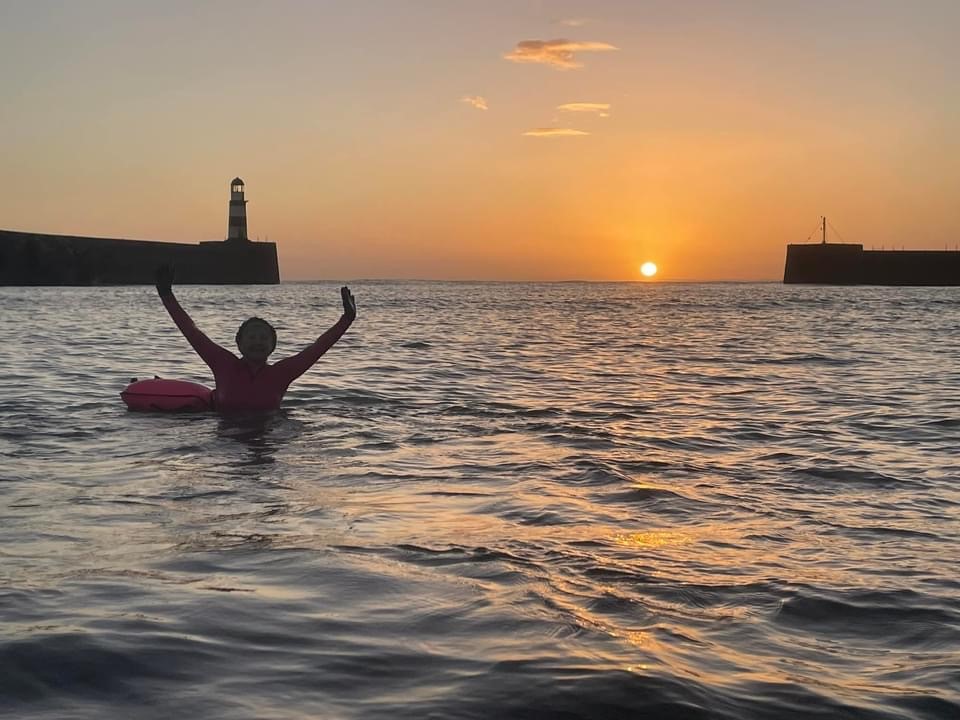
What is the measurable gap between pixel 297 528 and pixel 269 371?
179 inches

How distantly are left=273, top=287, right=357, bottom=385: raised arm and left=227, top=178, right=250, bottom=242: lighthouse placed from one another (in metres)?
70.6

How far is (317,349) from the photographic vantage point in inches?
385

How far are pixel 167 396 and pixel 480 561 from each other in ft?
20.9

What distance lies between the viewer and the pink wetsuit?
32.1 feet

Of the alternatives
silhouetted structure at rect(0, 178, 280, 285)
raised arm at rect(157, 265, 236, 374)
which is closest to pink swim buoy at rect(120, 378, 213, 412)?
raised arm at rect(157, 265, 236, 374)

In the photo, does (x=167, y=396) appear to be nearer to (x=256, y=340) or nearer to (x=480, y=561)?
(x=256, y=340)

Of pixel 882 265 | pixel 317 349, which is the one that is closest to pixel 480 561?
pixel 317 349

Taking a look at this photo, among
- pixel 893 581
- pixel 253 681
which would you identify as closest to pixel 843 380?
pixel 893 581

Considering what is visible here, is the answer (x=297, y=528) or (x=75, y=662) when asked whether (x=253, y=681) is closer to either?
(x=75, y=662)

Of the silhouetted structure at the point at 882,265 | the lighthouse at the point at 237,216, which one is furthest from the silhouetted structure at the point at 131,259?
the silhouetted structure at the point at 882,265

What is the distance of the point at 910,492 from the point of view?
688 cm

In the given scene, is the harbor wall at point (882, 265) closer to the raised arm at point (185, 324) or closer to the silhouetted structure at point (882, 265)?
the silhouetted structure at point (882, 265)

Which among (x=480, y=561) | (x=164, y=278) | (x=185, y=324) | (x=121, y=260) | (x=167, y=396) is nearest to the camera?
(x=480, y=561)

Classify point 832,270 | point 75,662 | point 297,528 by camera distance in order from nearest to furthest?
point 75,662 → point 297,528 → point 832,270
